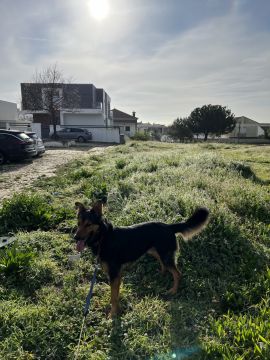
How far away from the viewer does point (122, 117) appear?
57031 millimetres

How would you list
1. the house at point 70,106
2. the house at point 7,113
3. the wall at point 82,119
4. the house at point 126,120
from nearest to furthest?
the house at point 7,113
the house at point 70,106
the wall at point 82,119
the house at point 126,120

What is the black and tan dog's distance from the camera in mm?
3039

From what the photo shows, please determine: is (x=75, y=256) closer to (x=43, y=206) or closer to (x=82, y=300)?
(x=82, y=300)

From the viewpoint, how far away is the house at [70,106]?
3378cm

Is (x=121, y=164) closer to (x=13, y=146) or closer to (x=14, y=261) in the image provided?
(x=13, y=146)

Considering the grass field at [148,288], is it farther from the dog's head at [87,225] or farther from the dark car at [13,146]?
the dark car at [13,146]

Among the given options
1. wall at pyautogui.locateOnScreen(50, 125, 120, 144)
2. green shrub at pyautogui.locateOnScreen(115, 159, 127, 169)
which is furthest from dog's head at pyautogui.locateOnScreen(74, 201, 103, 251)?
wall at pyautogui.locateOnScreen(50, 125, 120, 144)

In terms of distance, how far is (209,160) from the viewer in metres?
9.86

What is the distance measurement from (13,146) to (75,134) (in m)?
19.5

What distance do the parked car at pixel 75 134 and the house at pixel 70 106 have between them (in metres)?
1.10

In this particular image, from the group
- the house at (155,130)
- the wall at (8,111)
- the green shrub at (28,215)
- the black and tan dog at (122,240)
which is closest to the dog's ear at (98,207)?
the black and tan dog at (122,240)

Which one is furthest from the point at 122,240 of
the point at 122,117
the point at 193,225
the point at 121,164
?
the point at 122,117

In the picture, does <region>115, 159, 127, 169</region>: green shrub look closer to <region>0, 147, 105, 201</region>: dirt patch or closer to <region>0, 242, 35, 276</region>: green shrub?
<region>0, 147, 105, 201</region>: dirt patch

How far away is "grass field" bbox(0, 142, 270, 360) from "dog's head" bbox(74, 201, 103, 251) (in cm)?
84
